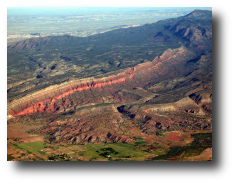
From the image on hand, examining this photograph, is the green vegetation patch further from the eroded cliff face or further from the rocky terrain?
the eroded cliff face

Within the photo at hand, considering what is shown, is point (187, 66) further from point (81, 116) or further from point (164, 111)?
point (81, 116)

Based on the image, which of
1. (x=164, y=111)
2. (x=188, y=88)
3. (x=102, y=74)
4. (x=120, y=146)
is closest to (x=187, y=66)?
(x=188, y=88)

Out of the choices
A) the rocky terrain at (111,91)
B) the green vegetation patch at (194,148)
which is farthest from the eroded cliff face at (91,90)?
the green vegetation patch at (194,148)

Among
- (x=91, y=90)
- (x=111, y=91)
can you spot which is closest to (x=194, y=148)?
(x=111, y=91)

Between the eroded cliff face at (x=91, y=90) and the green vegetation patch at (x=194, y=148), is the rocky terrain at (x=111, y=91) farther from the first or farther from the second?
the green vegetation patch at (x=194, y=148)

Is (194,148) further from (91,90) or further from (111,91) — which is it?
(91,90)

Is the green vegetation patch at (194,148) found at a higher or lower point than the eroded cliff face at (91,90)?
lower

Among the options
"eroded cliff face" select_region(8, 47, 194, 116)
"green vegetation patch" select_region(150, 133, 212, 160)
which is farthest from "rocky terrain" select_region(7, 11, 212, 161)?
"green vegetation patch" select_region(150, 133, 212, 160)

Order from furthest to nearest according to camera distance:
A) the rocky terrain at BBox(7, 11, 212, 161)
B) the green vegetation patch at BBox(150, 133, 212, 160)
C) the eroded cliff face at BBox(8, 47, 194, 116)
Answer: the eroded cliff face at BBox(8, 47, 194, 116), the rocky terrain at BBox(7, 11, 212, 161), the green vegetation patch at BBox(150, 133, 212, 160)
